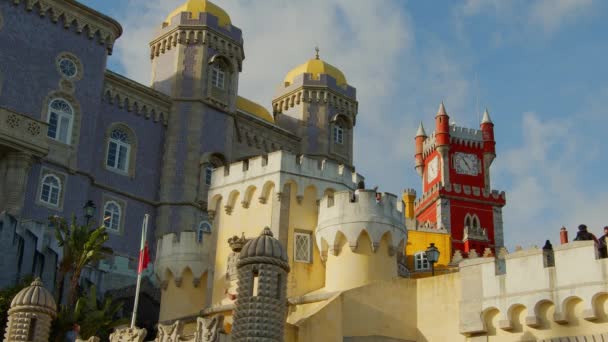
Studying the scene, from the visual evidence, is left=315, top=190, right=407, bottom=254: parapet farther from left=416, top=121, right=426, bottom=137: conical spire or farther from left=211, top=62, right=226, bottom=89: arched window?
left=416, top=121, right=426, bottom=137: conical spire

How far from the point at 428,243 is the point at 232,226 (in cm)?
1827

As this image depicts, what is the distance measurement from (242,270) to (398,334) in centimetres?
747

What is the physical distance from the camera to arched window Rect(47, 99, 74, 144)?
3862 centimetres

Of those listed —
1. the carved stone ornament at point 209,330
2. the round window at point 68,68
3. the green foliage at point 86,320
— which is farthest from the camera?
the round window at point 68,68

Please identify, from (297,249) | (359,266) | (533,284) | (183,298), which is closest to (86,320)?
(183,298)

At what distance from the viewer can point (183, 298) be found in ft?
102

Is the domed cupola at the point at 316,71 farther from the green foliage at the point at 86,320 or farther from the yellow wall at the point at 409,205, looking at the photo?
the green foliage at the point at 86,320

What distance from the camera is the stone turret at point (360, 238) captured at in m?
26.9

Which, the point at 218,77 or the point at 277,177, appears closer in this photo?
the point at 277,177

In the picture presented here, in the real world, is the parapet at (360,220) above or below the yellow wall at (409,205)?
below

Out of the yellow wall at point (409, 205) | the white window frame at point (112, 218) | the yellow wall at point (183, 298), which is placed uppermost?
the yellow wall at point (409, 205)

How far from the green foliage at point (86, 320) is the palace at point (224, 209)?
202 cm

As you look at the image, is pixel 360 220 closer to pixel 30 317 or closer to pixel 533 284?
pixel 533 284

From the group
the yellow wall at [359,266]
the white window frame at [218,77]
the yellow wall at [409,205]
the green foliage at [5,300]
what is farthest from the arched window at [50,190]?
the yellow wall at [409,205]
